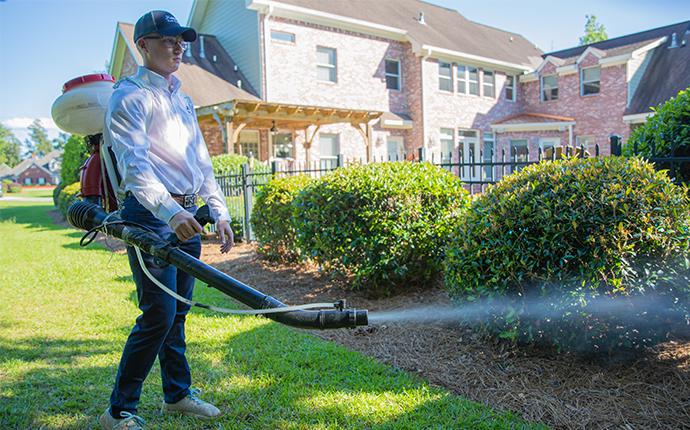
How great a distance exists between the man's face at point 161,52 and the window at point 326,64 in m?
17.9

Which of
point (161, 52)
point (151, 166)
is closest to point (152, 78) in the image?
point (161, 52)

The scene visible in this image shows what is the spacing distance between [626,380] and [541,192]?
1377 mm

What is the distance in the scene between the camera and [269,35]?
18.7 m

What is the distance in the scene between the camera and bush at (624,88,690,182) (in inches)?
168

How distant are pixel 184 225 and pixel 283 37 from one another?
18.2m

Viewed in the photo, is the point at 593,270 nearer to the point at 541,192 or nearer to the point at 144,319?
the point at 541,192

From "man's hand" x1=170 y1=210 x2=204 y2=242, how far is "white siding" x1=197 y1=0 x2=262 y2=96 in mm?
17225

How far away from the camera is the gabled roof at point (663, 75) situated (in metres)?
20.4

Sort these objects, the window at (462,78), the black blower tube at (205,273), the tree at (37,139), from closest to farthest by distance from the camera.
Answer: the black blower tube at (205,273)
the window at (462,78)
the tree at (37,139)

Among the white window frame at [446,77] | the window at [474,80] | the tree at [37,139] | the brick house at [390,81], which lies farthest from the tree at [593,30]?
the tree at [37,139]

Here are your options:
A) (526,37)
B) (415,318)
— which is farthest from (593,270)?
(526,37)

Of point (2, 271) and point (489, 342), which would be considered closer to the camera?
point (489, 342)

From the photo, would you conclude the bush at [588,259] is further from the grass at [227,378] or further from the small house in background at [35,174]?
the small house in background at [35,174]

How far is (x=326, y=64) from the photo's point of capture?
67.0 feet
